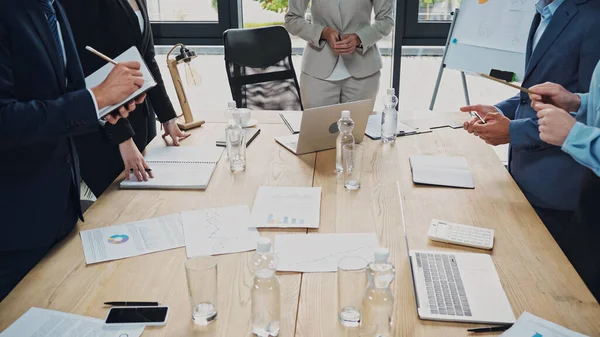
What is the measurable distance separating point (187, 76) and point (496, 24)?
2.14 metres

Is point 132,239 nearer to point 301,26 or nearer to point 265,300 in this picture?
point 265,300

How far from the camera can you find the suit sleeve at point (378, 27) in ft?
9.43

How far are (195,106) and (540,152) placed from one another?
307 centimetres

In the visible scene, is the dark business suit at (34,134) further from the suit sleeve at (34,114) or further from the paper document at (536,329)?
Answer: the paper document at (536,329)

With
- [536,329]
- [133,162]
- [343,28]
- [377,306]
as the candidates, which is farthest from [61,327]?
[343,28]

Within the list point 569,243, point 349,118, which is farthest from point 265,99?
point 569,243

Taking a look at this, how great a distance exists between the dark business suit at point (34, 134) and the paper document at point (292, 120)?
1032 mm

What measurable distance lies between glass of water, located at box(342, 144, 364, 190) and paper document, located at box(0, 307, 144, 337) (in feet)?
2.95

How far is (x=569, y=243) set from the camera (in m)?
1.74

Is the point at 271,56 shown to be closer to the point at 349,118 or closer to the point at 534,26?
the point at 349,118

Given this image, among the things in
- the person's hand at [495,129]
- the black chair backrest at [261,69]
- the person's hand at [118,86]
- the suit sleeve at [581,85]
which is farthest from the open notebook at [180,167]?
the suit sleeve at [581,85]

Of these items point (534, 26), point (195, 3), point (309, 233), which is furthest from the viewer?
point (195, 3)

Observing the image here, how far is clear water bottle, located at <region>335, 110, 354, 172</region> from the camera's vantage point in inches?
74.7

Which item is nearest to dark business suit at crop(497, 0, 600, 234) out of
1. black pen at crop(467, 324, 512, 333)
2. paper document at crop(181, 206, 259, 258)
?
black pen at crop(467, 324, 512, 333)
